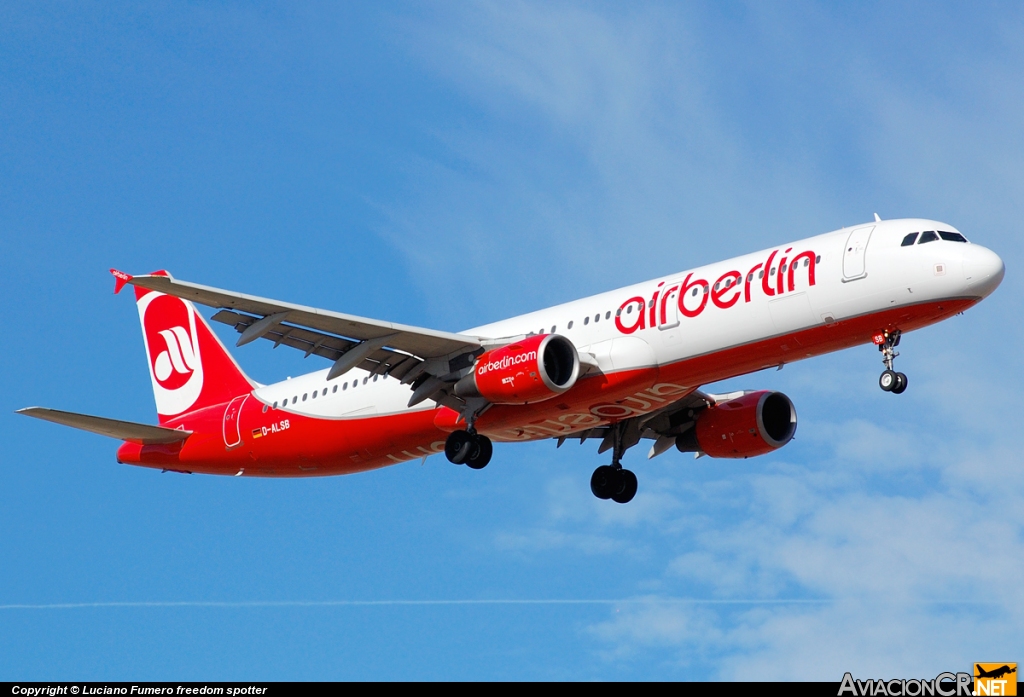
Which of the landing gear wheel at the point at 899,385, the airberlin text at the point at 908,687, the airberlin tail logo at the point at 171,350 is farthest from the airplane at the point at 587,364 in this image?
the airberlin text at the point at 908,687

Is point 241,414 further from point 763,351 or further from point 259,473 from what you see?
point 763,351

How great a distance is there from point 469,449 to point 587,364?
3985 millimetres

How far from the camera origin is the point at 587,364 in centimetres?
3512

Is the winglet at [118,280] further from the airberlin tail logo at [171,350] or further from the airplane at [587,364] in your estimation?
the airberlin tail logo at [171,350]

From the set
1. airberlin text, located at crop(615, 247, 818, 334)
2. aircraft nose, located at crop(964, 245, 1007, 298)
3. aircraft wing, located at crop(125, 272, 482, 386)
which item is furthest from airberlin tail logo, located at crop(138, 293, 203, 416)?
aircraft nose, located at crop(964, 245, 1007, 298)

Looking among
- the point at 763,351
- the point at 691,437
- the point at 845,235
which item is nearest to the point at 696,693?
the point at 763,351

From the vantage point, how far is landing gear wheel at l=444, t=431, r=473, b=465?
120 feet

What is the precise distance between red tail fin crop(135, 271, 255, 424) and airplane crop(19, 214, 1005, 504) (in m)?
0.24

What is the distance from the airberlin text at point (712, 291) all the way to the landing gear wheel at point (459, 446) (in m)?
4.98

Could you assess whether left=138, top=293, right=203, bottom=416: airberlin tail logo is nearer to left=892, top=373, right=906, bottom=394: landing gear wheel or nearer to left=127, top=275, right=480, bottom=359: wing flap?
left=127, top=275, right=480, bottom=359: wing flap

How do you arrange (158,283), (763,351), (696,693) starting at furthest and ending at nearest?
→ (763,351)
(158,283)
(696,693)

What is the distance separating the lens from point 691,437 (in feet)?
135

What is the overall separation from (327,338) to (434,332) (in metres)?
2.72

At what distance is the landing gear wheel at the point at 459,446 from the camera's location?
3659 cm
